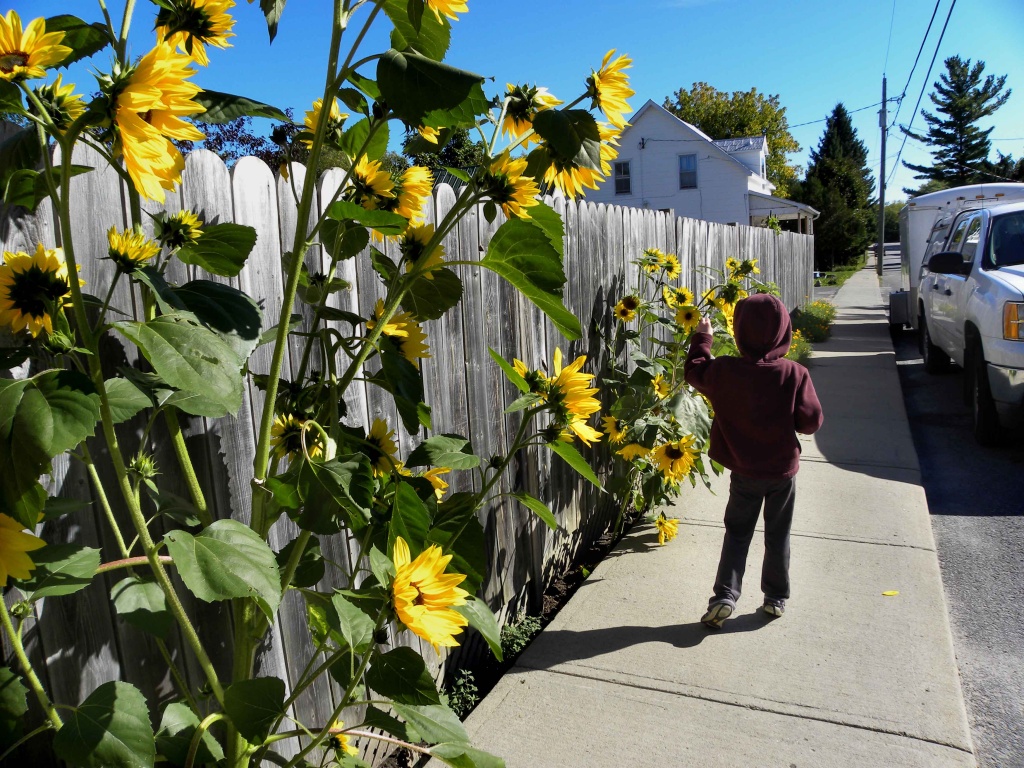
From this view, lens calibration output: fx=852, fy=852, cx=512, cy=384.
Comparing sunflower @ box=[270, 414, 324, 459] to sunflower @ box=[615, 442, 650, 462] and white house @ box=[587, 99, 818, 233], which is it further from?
white house @ box=[587, 99, 818, 233]

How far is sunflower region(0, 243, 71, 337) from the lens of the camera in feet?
4.35

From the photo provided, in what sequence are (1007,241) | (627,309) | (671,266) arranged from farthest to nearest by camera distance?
1. (1007,241)
2. (671,266)
3. (627,309)

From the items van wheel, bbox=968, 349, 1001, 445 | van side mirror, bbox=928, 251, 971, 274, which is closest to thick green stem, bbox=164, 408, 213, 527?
van wheel, bbox=968, 349, 1001, 445

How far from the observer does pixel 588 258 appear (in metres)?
4.55

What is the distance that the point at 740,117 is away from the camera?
53125mm

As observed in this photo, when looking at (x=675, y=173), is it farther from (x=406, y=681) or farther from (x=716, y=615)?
(x=406, y=681)

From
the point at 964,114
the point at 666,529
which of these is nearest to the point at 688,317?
the point at 666,529

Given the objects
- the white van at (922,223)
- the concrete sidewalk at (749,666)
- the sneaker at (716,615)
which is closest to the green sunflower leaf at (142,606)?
the concrete sidewalk at (749,666)

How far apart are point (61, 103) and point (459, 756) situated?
4.37 ft

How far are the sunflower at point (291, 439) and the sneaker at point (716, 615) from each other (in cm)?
230

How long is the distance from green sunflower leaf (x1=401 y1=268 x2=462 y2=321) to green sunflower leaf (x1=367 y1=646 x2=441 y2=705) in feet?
2.41

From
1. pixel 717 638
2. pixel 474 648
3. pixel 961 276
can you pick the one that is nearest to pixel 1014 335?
pixel 961 276

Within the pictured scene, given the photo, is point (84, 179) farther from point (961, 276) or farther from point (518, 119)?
point (961, 276)

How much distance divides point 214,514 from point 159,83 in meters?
1.36
